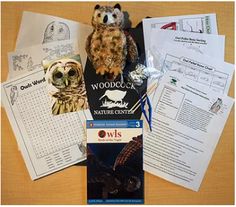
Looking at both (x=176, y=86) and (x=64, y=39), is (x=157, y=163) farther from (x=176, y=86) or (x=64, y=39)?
(x=64, y=39)

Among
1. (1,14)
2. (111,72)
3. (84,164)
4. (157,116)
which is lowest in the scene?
(84,164)

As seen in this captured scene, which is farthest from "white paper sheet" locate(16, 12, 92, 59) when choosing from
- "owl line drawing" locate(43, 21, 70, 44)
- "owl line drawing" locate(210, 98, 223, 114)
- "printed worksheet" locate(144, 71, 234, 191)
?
"owl line drawing" locate(210, 98, 223, 114)

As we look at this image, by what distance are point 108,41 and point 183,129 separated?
10.4 inches

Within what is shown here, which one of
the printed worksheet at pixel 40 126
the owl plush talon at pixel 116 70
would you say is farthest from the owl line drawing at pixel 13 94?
the owl plush talon at pixel 116 70

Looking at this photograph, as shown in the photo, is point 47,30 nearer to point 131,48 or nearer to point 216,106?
point 131,48

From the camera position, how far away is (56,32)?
2.24 feet

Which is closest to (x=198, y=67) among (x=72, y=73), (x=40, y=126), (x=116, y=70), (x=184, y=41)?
(x=184, y=41)

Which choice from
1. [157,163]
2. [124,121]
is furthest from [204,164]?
[124,121]

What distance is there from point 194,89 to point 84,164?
31 cm

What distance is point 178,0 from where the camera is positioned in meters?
0.68

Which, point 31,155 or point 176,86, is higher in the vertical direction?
point 176,86

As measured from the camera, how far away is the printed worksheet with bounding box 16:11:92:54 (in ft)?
2.23

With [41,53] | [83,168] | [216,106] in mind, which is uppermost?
[41,53]

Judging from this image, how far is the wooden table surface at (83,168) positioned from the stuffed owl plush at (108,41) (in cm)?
7
